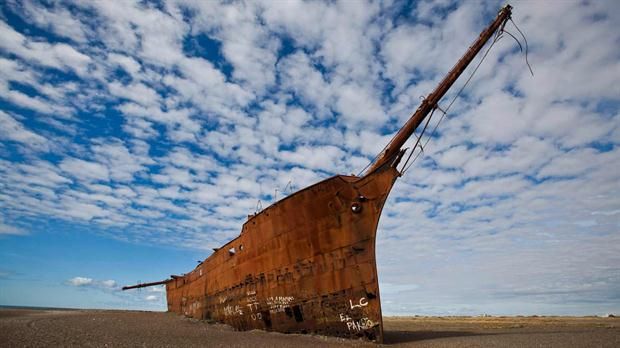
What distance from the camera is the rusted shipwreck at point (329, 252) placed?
10969mm

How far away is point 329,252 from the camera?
11703 millimetres

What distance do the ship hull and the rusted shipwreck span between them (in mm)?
27

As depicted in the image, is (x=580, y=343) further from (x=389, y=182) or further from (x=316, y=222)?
(x=316, y=222)

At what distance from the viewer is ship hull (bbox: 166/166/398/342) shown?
10930 mm

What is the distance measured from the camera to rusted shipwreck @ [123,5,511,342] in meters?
11.0

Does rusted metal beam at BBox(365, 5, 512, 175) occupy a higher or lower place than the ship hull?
higher

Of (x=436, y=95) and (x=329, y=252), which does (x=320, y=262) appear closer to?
(x=329, y=252)

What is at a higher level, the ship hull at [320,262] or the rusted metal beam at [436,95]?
the rusted metal beam at [436,95]

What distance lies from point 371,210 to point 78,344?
8.96 meters

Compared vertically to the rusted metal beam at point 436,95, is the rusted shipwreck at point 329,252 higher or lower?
lower

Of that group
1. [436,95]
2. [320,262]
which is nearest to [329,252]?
[320,262]

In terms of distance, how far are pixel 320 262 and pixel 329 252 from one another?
460 mm

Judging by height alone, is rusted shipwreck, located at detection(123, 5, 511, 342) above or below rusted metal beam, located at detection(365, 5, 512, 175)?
below

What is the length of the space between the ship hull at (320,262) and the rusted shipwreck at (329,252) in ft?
0.09
